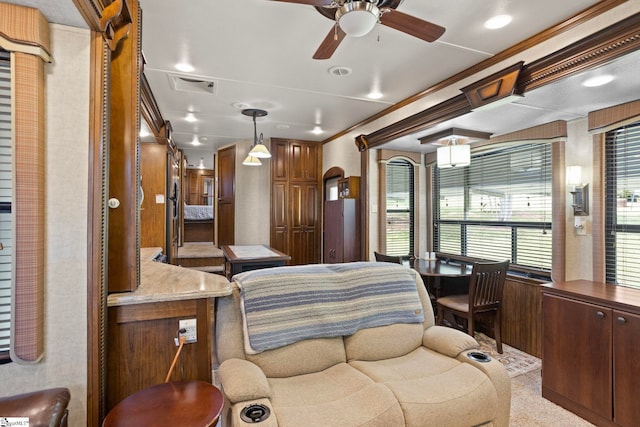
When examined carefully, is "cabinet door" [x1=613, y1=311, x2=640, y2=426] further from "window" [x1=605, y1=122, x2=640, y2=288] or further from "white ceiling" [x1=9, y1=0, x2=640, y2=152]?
"white ceiling" [x1=9, y1=0, x2=640, y2=152]

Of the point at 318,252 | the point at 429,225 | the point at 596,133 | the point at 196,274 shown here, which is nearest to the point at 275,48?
the point at 196,274

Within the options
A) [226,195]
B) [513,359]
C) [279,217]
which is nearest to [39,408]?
[513,359]

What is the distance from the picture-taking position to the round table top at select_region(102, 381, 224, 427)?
4.23ft

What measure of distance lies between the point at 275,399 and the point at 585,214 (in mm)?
2944

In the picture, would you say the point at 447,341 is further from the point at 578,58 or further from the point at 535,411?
the point at 578,58

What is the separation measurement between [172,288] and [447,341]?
1.74 m

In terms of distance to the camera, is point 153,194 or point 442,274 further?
point 153,194

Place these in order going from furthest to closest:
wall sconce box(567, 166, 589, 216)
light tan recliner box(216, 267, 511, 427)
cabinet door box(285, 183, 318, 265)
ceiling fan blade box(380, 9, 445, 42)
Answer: cabinet door box(285, 183, 318, 265) < wall sconce box(567, 166, 589, 216) < ceiling fan blade box(380, 9, 445, 42) < light tan recliner box(216, 267, 511, 427)

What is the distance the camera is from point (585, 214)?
2.93 m

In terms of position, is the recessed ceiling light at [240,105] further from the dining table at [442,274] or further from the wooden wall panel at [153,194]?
the dining table at [442,274]

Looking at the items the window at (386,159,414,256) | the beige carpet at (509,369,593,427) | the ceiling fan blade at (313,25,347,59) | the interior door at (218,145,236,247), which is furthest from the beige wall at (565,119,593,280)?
the interior door at (218,145,236,247)

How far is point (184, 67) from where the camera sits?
3068 mm

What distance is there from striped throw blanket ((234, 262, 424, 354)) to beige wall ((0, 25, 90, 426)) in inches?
31.4

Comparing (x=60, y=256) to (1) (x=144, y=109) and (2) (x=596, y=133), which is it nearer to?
(1) (x=144, y=109)
